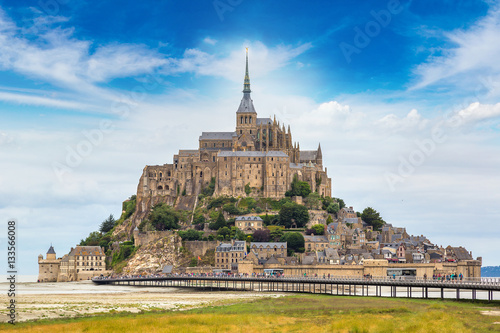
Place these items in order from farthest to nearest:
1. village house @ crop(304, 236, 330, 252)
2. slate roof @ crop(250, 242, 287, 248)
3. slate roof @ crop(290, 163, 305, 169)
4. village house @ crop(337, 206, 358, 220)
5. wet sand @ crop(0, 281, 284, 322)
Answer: slate roof @ crop(290, 163, 305, 169) < village house @ crop(337, 206, 358, 220) < village house @ crop(304, 236, 330, 252) < slate roof @ crop(250, 242, 287, 248) < wet sand @ crop(0, 281, 284, 322)

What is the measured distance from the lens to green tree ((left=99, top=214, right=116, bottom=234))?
147962 millimetres

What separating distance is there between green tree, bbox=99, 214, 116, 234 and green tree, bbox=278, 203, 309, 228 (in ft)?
135

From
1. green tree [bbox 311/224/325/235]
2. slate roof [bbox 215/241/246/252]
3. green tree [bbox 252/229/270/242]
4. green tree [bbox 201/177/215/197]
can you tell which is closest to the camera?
slate roof [bbox 215/241/246/252]

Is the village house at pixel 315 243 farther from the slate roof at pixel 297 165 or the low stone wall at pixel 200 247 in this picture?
the slate roof at pixel 297 165

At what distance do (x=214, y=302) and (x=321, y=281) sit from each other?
17181 millimetres

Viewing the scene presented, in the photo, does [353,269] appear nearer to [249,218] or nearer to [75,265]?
[249,218]

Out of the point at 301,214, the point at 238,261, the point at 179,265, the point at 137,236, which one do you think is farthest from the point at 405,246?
the point at 137,236

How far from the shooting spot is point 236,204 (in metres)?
134

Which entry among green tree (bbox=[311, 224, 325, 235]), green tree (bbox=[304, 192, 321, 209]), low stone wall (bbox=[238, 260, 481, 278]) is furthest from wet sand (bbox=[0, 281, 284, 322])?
green tree (bbox=[304, 192, 321, 209])

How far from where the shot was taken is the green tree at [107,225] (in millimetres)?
147962

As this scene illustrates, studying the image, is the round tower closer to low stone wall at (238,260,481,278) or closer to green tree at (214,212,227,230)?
green tree at (214,212,227,230)

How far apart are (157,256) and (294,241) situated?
23889 mm

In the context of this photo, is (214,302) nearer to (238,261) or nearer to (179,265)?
(238,261)

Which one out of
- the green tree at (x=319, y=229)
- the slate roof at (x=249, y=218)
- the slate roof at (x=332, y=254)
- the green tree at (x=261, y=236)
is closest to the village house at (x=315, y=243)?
the green tree at (x=319, y=229)
